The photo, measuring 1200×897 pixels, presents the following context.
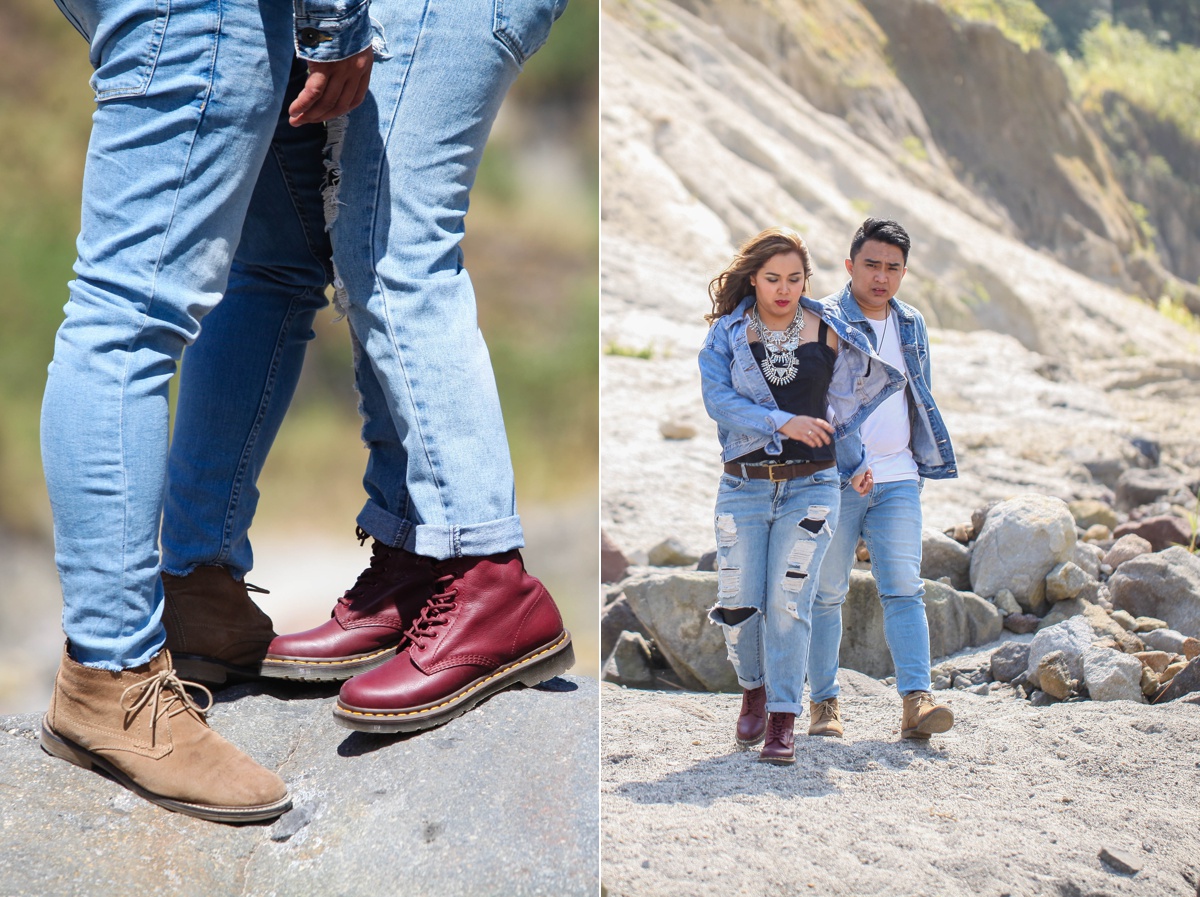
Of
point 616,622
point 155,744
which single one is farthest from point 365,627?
point 616,622

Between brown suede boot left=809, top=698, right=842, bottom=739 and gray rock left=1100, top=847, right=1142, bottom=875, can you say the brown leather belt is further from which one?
gray rock left=1100, top=847, right=1142, bottom=875

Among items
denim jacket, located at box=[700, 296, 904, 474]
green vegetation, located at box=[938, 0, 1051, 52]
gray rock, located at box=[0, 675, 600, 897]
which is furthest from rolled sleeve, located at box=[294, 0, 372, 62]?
green vegetation, located at box=[938, 0, 1051, 52]

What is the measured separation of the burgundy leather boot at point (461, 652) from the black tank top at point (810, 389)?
0.37m

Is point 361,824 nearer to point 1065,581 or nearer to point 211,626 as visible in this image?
point 211,626

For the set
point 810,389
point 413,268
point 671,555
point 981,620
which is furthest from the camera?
point 671,555

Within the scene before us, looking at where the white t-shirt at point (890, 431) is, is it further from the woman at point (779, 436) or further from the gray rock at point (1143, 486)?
the gray rock at point (1143, 486)

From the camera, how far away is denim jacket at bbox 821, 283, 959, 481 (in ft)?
4.39

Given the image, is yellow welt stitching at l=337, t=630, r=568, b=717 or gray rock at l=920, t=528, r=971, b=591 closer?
yellow welt stitching at l=337, t=630, r=568, b=717

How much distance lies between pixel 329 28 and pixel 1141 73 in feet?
4.55

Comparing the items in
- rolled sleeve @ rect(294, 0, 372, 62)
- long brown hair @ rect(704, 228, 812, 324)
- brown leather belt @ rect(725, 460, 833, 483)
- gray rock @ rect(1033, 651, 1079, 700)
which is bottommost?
gray rock @ rect(1033, 651, 1079, 700)

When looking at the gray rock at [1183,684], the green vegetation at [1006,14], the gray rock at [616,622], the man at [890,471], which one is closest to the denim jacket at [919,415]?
the man at [890,471]

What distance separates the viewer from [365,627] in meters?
1.27

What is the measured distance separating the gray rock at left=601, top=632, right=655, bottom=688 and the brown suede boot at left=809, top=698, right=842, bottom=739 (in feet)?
1.02

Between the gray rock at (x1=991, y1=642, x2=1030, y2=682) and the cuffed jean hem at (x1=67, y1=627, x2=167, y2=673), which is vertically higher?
the gray rock at (x1=991, y1=642, x2=1030, y2=682)
